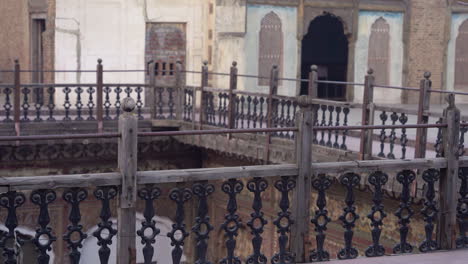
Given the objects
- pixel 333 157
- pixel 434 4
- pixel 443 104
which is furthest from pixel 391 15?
pixel 333 157

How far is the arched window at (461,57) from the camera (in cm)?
2378

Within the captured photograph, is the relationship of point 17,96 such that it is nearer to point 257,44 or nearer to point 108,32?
point 108,32

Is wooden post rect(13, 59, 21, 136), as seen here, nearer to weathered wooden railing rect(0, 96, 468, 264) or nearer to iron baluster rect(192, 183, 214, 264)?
weathered wooden railing rect(0, 96, 468, 264)

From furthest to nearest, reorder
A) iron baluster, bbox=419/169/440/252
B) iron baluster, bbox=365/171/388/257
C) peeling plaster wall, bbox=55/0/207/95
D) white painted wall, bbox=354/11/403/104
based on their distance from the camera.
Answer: white painted wall, bbox=354/11/403/104 → peeling plaster wall, bbox=55/0/207/95 → iron baluster, bbox=419/169/440/252 → iron baluster, bbox=365/171/388/257

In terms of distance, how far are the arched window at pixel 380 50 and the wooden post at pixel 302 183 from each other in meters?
15.7

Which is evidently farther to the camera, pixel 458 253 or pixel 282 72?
pixel 282 72

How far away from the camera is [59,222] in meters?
16.3

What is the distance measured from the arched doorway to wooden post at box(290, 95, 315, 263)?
19.3 meters

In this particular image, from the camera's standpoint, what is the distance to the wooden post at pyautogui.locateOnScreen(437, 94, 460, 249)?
25.7ft

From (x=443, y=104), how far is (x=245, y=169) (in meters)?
17.8

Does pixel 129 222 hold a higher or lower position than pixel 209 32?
lower

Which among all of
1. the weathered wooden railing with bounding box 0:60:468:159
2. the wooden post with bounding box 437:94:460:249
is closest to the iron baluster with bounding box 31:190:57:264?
the wooden post with bounding box 437:94:460:249

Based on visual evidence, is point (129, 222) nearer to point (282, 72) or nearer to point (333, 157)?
point (333, 157)

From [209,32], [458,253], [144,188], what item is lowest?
[458,253]
